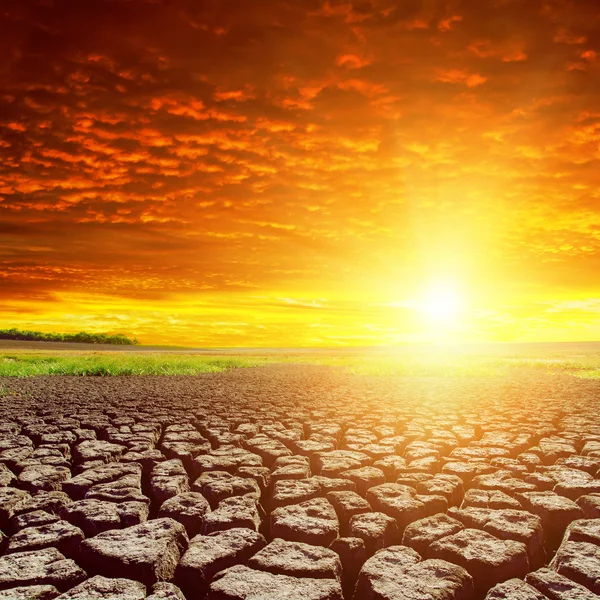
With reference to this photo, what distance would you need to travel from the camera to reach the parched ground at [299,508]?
7.70 feet

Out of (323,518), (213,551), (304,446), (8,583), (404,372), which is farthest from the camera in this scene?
(404,372)

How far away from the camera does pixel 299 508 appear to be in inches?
124

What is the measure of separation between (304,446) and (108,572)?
2567mm

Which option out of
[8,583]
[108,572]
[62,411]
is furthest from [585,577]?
[62,411]

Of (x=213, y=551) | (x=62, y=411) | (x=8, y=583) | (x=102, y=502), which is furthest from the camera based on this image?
(x=62, y=411)

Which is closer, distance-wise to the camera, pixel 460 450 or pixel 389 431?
pixel 460 450

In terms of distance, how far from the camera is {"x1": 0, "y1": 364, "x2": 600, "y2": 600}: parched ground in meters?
2.35

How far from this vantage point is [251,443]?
4875 millimetres

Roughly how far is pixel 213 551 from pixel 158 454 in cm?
206

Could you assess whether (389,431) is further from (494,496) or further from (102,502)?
(102,502)

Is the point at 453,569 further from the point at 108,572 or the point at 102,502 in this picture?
the point at 102,502

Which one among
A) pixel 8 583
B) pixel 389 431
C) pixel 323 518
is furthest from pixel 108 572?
pixel 389 431

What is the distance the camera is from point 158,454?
447 centimetres

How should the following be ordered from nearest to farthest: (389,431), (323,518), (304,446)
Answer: (323,518) < (304,446) < (389,431)
